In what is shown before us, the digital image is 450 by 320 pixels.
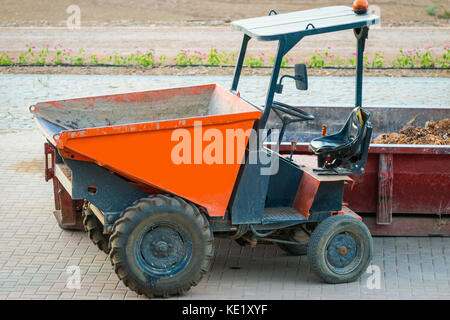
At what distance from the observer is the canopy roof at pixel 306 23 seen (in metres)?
5.77

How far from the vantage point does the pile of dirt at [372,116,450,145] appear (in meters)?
8.14

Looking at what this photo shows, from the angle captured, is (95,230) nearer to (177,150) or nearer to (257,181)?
(177,150)

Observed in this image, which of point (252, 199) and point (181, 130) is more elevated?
point (181, 130)

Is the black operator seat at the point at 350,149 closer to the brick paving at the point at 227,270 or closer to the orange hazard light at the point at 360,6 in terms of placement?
the orange hazard light at the point at 360,6

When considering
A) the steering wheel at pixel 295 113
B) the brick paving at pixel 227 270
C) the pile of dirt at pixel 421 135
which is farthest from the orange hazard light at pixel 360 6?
the pile of dirt at pixel 421 135

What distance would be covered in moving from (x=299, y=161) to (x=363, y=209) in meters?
1.06

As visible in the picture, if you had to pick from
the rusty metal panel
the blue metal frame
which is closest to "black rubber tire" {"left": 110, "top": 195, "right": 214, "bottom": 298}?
the blue metal frame

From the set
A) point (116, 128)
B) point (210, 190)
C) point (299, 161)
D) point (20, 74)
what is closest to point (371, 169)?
point (299, 161)

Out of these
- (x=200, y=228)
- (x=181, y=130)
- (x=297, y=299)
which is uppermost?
(x=181, y=130)

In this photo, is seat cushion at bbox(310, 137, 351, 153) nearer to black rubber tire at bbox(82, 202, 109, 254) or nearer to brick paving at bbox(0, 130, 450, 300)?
brick paving at bbox(0, 130, 450, 300)

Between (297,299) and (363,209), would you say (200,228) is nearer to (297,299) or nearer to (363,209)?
(297,299)

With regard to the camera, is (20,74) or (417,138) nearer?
(417,138)

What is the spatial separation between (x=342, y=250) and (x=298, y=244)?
0.48m

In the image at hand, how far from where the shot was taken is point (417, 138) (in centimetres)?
826
